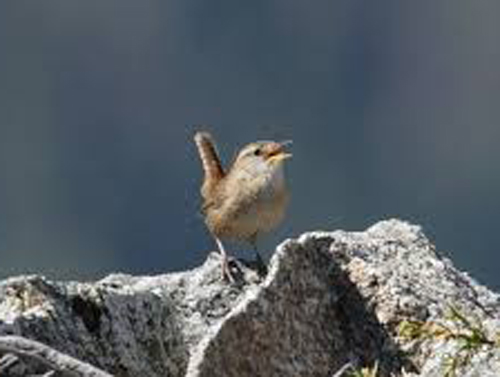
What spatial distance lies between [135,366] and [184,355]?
33cm

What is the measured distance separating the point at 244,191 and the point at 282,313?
12.5 feet

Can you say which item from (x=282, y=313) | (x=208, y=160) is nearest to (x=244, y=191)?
(x=208, y=160)

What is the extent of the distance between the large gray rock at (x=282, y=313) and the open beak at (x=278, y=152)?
3.30m

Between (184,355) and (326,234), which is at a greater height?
(326,234)

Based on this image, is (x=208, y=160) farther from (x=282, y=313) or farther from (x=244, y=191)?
(x=282, y=313)

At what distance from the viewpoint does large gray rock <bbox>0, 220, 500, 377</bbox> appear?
514cm

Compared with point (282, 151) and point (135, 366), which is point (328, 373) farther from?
point (282, 151)

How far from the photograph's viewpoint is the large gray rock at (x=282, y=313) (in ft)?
16.9

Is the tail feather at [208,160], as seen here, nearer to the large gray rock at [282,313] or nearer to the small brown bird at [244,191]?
the small brown bird at [244,191]

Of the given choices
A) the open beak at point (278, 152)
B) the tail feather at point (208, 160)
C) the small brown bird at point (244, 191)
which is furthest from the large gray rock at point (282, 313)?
the tail feather at point (208, 160)

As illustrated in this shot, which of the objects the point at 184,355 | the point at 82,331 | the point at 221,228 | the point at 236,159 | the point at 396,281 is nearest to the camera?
the point at 82,331

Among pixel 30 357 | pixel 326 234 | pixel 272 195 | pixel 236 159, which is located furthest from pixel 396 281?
pixel 236 159

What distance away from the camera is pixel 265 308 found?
539 centimetres

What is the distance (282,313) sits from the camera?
546cm
